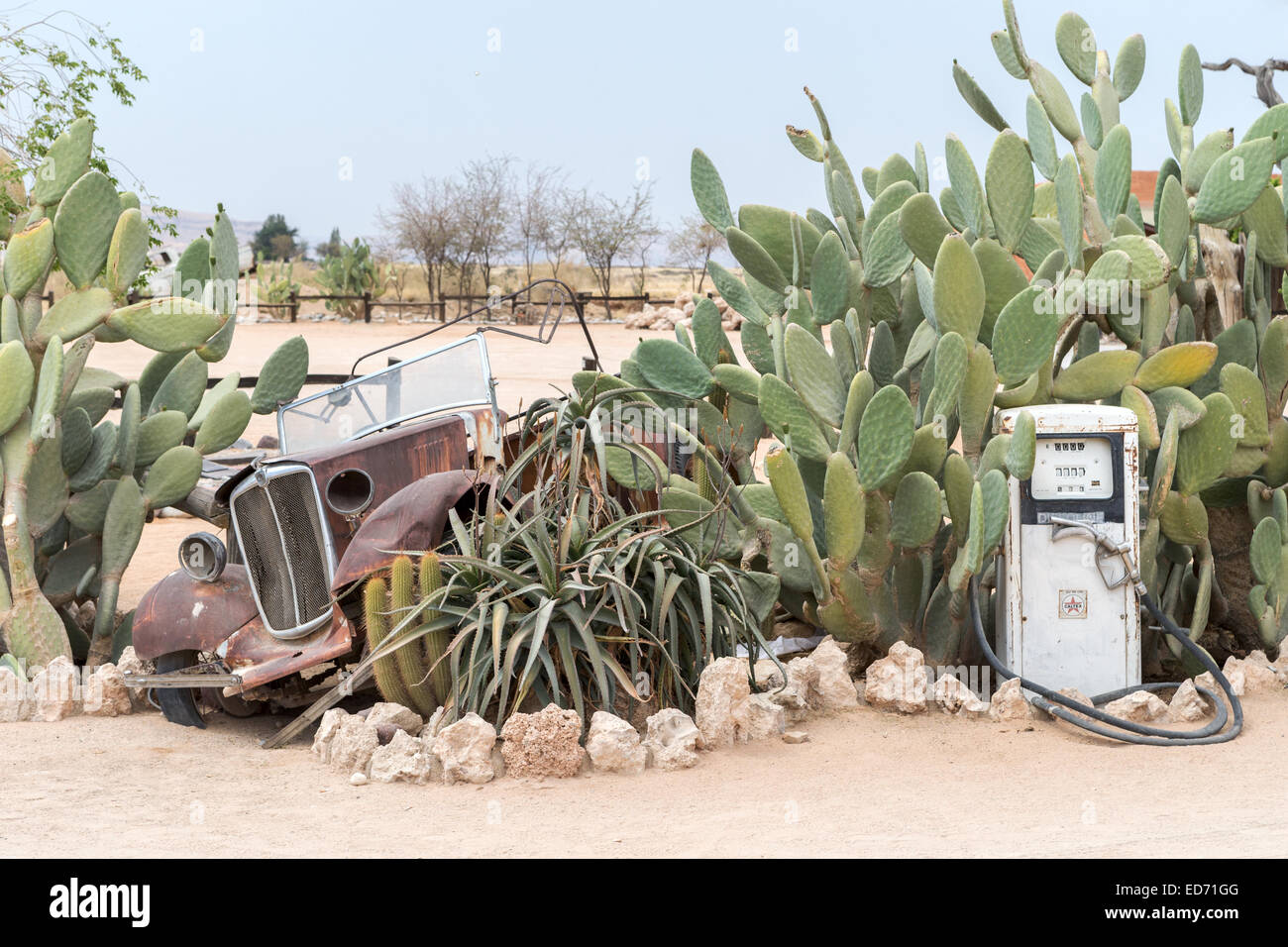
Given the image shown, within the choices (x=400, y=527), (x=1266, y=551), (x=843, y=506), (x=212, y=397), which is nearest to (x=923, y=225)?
(x=843, y=506)

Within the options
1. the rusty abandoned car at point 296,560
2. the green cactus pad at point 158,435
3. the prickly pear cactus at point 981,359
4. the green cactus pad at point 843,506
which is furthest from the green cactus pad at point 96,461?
→ the green cactus pad at point 843,506

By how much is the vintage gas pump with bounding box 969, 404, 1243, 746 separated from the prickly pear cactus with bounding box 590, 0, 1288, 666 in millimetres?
206

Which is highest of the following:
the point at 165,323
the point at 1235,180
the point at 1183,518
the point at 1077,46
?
the point at 1077,46

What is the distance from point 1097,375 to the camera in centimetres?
525

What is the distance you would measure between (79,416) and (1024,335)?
14.0 feet

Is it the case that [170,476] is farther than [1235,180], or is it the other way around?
[170,476]

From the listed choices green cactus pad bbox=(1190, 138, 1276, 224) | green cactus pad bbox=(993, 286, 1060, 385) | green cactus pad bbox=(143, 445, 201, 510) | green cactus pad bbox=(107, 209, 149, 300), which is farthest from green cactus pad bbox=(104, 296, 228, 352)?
green cactus pad bbox=(1190, 138, 1276, 224)

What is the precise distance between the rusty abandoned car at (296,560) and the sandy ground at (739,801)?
0.37m

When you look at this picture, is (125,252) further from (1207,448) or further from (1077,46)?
(1207,448)

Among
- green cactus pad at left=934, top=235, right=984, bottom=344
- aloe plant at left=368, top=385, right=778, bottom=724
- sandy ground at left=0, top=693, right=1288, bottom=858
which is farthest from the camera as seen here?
green cactus pad at left=934, top=235, right=984, bottom=344

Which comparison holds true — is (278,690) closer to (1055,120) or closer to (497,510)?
(497,510)

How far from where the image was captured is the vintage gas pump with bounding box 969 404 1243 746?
4.83 m

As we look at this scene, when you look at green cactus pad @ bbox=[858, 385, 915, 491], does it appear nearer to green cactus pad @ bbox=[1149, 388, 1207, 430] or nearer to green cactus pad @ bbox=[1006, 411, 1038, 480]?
green cactus pad @ bbox=[1006, 411, 1038, 480]

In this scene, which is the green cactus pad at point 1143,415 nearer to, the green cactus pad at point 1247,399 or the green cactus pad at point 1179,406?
the green cactus pad at point 1179,406
